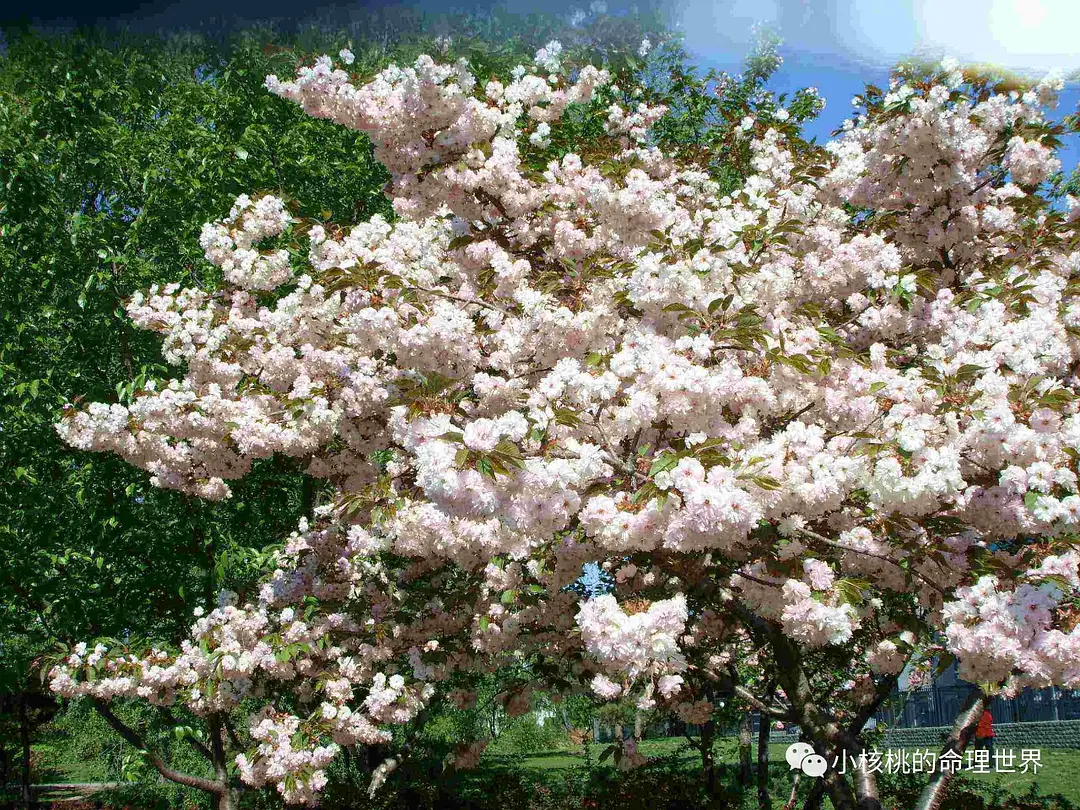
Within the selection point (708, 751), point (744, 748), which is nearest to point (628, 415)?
point (708, 751)

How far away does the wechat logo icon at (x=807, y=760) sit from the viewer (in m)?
5.25

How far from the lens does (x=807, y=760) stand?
17.9 feet

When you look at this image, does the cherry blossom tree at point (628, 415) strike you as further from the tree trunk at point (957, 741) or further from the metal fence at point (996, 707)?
the metal fence at point (996, 707)

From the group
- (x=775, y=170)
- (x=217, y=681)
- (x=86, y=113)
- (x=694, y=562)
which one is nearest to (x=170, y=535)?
(x=217, y=681)

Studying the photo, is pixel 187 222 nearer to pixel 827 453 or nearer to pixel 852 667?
pixel 827 453

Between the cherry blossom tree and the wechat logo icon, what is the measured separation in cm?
14

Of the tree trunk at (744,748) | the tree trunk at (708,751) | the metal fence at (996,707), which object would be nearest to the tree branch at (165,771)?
the tree trunk at (708,751)

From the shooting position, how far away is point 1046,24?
2.39 metres

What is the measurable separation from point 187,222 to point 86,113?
1.63 m

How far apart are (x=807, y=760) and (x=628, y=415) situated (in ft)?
9.84

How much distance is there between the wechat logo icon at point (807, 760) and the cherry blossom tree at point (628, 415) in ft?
0.47

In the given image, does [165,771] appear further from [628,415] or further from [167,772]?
[628,415]

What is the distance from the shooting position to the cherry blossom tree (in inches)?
147

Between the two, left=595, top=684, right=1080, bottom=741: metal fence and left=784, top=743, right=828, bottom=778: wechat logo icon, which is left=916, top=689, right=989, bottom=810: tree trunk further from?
left=595, top=684, right=1080, bottom=741: metal fence
